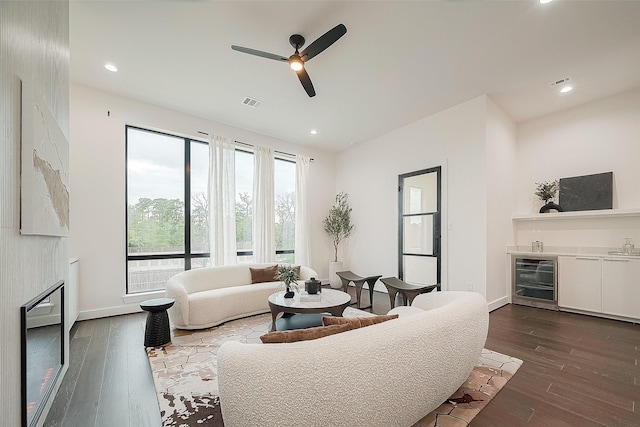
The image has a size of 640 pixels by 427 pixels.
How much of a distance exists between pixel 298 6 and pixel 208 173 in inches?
133

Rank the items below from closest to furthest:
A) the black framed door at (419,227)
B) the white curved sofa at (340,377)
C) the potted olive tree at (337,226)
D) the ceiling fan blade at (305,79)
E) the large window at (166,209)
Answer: the white curved sofa at (340,377) < the ceiling fan blade at (305,79) < the large window at (166,209) < the black framed door at (419,227) < the potted olive tree at (337,226)

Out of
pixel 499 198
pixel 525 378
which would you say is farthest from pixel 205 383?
pixel 499 198

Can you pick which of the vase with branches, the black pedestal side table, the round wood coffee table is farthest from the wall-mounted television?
the black pedestal side table

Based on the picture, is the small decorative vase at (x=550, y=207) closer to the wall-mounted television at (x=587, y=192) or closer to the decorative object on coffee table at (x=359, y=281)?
the wall-mounted television at (x=587, y=192)

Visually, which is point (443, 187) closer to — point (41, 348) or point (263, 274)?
point (263, 274)

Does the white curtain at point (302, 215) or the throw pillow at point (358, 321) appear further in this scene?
the white curtain at point (302, 215)

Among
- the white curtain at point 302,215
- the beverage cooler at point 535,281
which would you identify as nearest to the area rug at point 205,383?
the beverage cooler at point 535,281

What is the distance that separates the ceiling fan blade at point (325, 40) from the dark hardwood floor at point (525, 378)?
3.23 meters

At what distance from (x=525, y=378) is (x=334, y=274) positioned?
429 cm

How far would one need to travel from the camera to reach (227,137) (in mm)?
5312

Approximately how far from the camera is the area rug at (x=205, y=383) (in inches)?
72.8

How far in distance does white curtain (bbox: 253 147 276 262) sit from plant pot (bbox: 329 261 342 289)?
1.53 m

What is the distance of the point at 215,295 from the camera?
12.1 ft

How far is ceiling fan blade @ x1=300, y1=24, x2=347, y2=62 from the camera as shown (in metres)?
2.36
